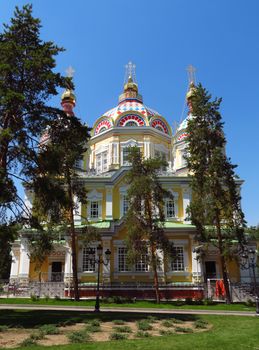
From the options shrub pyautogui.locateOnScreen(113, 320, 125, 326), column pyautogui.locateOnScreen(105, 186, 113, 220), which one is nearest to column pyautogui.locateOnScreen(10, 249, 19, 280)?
column pyautogui.locateOnScreen(105, 186, 113, 220)

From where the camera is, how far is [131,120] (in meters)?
39.5

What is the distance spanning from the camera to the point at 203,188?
24.7 m

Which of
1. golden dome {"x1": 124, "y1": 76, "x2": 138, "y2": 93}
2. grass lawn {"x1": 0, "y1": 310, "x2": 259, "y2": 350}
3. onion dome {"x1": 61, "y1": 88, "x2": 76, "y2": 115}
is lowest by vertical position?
grass lawn {"x1": 0, "y1": 310, "x2": 259, "y2": 350}

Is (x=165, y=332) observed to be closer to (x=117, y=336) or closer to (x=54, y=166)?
(x=117, y=336)

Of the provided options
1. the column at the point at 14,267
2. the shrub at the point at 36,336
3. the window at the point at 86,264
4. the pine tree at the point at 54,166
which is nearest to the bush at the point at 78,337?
the shrub at the point at 36,336

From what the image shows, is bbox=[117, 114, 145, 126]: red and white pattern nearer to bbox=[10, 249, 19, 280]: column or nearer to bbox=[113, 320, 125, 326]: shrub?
bbox=[10, 249, 19, 280]: column

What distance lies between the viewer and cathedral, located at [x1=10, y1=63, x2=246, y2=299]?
28.2 m

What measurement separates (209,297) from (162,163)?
10639 millimetres

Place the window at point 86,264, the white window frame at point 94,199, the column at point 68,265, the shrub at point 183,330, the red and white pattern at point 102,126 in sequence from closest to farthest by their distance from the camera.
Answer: the shrub at point 183,330 → the column at point 68,265 → the window at point 86,264 → the white window frame at point 94,199 → the red and white pattern at point 102,126

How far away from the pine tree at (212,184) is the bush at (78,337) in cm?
1496

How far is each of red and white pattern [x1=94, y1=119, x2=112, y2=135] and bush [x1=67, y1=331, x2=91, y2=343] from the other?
30847 mm

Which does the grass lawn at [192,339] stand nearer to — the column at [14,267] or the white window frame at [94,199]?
the white window frame at [94,199]

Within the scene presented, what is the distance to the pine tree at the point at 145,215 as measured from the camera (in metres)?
23.8

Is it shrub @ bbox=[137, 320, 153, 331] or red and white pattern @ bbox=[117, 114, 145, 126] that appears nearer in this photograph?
shrub @ bbox=[137, 320, 153, 331]
